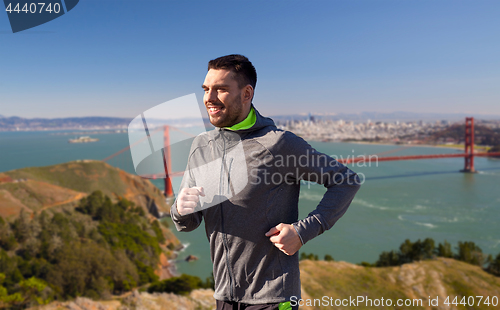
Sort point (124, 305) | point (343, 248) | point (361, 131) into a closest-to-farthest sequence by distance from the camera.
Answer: point (124, 305), point (343, 248), point (361, 131)

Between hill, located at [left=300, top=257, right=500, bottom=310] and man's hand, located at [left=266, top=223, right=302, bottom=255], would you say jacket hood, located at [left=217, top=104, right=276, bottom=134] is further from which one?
hill, located at [left=300, top=257, right=500, bottom=310]

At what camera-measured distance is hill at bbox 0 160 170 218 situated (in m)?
16.6

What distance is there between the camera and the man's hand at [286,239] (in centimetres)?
57

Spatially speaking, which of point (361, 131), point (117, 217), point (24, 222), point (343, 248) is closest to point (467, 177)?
point (361, 131)

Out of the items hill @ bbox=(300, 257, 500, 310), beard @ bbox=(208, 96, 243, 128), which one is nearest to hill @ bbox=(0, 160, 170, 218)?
hill @ bbox=(300, 257, 500, 310)

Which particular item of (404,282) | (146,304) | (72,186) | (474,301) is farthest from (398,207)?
(72,186)

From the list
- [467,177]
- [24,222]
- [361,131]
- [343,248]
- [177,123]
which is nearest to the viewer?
[177,123]

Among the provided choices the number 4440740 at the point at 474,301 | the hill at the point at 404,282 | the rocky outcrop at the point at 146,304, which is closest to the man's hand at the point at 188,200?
the rocky outcrop at the point at 146,304

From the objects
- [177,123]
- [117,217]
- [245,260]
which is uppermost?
[177,123]

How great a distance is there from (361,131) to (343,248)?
78.9 feet

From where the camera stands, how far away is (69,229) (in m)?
14.2

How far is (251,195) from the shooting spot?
1.98 feet

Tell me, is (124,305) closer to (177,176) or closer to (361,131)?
(177,176)

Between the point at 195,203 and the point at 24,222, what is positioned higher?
the point at 195,203
